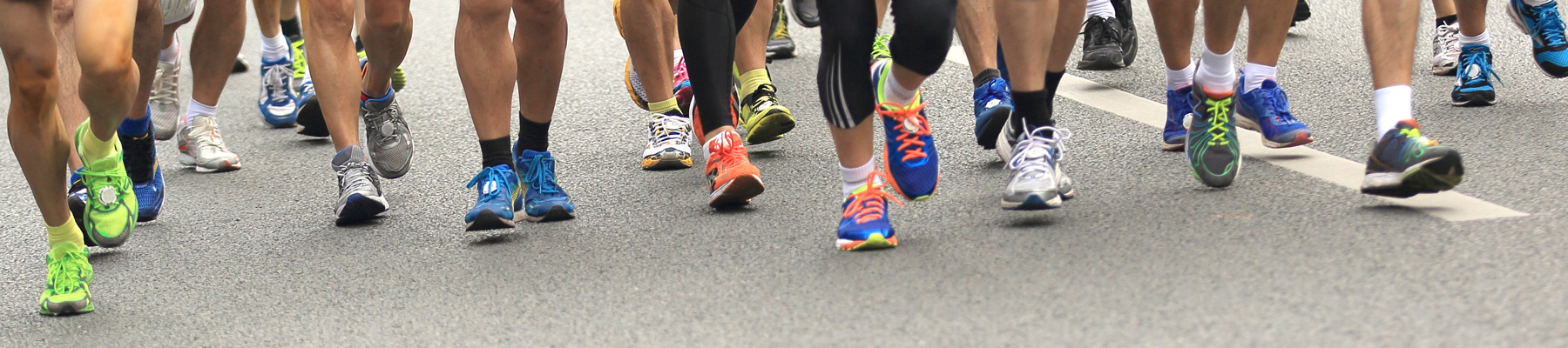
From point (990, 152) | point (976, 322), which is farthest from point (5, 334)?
point (990, 152)

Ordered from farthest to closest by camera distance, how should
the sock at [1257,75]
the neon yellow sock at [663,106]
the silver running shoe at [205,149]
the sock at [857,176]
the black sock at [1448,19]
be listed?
the black sock at [1448,19], the silver running shoe at [205,149], the neon yellow sock at [663,106], the sock at [1257,75], the sock at [857,176]

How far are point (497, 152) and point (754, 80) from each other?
39.1 inches

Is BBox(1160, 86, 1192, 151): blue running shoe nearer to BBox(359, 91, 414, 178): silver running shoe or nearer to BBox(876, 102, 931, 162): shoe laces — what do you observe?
BBox(876, 102, 931, 162): shoe laces

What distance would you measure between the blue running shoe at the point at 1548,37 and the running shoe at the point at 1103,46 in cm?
151

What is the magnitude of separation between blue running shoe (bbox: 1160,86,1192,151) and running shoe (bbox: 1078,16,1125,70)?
1564 millimetres

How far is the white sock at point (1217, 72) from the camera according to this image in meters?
3.86

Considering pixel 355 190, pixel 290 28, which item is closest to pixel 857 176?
pixel 355 190

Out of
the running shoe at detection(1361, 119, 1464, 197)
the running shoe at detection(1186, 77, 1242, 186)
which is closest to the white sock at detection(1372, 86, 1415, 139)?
the running shoe at detection(1361, 119, 1464, 197)

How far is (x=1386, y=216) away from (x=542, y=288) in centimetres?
187

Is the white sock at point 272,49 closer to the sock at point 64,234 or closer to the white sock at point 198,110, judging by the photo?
the white sock at point 198,110

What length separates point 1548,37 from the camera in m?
4.87

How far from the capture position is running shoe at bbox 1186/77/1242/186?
12.3 feet

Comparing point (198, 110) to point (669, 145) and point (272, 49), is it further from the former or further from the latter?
point (669, 145)

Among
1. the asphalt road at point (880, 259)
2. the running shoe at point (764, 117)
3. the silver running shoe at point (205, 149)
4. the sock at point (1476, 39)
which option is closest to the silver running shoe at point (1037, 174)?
the asphalt road at point (880, 259)
